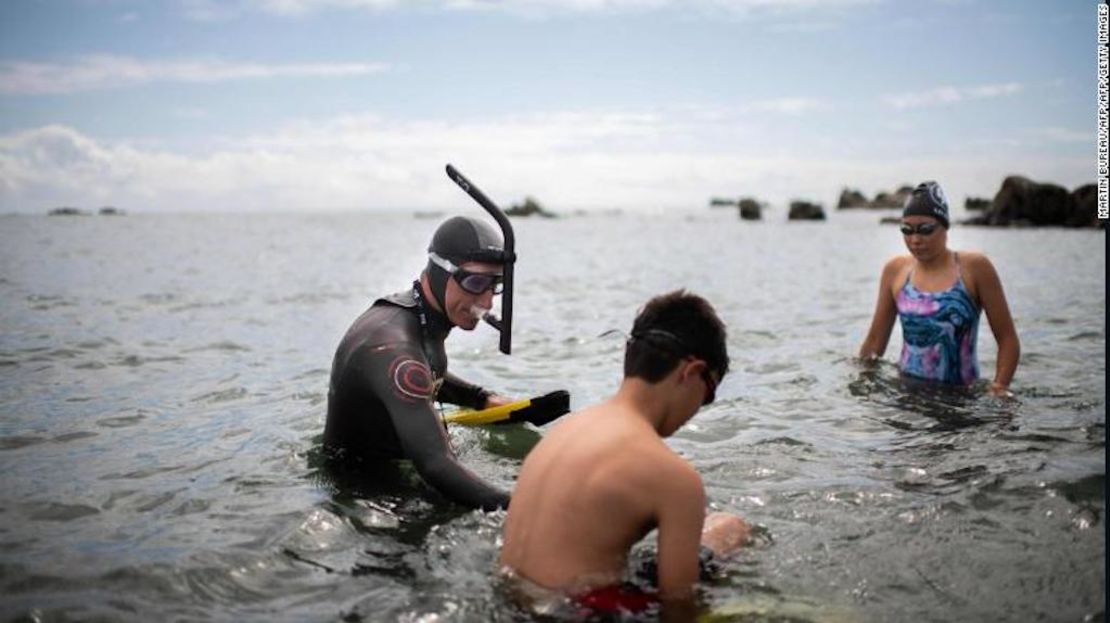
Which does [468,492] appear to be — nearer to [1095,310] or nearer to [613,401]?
[613,401]

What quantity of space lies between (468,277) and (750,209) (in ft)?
366

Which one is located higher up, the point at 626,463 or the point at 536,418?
the point at 626,463

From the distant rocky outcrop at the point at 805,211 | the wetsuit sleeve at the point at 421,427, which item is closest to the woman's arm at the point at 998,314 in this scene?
the wetsuit sleeve at the point at 421,427

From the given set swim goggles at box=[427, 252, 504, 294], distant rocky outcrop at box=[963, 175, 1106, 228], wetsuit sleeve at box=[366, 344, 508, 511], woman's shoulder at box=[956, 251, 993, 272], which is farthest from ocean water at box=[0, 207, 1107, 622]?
distant rocky outcrop at box=[963, 175, 1106, 228]

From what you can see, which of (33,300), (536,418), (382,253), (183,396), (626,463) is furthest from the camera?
(382,253)

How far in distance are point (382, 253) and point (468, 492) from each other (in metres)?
48.1

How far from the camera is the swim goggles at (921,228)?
8383mm

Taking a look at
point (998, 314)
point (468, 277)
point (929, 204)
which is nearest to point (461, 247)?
point (468, 277)

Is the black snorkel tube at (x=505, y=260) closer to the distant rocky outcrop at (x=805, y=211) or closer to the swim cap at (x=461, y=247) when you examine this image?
the swim cap at (x=461, y=247)

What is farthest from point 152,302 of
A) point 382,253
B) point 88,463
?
point 382,253

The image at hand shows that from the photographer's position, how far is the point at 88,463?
731 cm

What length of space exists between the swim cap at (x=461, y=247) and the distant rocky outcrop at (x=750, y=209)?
110143mm

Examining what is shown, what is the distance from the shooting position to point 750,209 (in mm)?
113562

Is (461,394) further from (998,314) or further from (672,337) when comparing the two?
(998,314)
